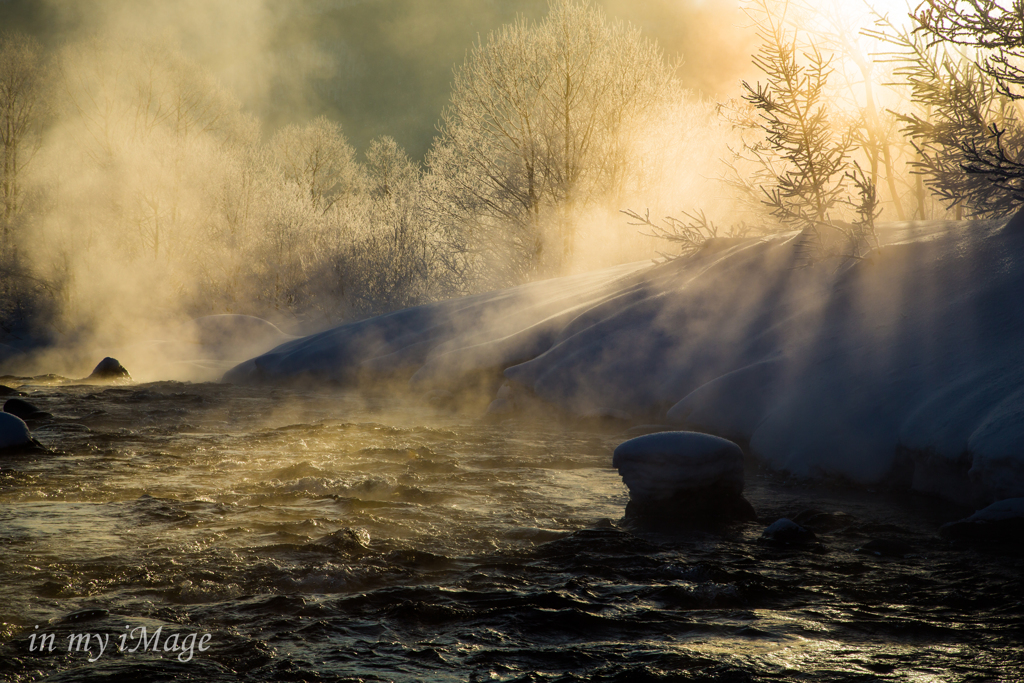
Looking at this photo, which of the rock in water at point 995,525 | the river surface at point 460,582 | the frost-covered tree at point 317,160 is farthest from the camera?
the frost-covered tree at point 317,160

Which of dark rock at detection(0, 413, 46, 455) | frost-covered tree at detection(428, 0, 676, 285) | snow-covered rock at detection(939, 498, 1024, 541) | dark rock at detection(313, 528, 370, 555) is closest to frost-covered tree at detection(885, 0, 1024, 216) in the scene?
snow-covered rock at detection(939, 498, 1024, 541)

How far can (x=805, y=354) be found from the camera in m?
5.51

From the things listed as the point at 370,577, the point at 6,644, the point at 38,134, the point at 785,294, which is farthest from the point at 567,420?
the point at 38,134

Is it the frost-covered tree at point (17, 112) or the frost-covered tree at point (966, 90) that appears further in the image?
the frost-covered tree at point (17, 112)

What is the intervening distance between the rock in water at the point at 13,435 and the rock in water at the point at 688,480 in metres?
4.81

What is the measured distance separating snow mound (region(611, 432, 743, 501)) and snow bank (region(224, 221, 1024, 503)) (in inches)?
37.1

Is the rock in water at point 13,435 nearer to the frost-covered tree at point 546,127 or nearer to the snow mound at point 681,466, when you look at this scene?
the snow mound at point 681,466

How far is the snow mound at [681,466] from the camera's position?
394 cm

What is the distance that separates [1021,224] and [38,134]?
2614 cm

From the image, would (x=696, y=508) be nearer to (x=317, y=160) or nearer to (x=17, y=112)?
(x=17, y=112)

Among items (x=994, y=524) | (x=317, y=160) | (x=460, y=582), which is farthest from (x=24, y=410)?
(x=317, y=160)

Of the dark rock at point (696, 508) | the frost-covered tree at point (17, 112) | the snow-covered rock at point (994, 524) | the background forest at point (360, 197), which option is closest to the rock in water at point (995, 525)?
the snow-covered rock at point (994, 524)

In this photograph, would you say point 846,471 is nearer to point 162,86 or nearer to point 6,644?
point 6,644

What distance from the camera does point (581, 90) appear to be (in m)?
Answer: 17.0
